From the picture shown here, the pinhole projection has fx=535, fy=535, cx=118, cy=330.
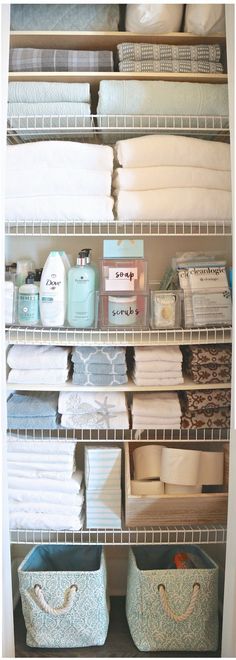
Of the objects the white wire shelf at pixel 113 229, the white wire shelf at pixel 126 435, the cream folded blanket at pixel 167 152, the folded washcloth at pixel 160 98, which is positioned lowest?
the white wire shelf at pixel 126 435

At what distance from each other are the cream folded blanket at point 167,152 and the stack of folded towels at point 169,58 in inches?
8.9

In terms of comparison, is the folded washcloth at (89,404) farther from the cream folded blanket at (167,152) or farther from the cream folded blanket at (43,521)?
the cream folded blanket at (167,152)

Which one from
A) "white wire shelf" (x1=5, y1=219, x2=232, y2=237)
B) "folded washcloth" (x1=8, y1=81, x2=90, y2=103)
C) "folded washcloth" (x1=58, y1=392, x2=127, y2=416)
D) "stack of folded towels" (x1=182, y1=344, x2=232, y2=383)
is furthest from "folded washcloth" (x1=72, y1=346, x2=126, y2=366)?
"folded washcloth" (x1=8, y1=81, x2=90, y2=103)

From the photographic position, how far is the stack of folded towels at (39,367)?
73.3 inches

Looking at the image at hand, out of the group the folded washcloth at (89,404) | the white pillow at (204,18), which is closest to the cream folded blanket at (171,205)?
the white pillow at (204,18)

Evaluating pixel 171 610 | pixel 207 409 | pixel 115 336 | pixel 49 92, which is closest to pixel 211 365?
pixel 207 409

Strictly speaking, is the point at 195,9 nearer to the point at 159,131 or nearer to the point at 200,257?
the point at 159,131

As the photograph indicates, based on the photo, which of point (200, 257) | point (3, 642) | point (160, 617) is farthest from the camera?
point (200, 257)

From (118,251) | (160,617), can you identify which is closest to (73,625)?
(160,617)

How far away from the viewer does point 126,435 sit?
2.11 m

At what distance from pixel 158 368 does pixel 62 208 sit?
2.07 feet

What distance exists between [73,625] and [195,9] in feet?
6.83

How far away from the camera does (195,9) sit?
1.72 meters

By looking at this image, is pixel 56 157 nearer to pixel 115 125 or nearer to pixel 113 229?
pixel 115 125
